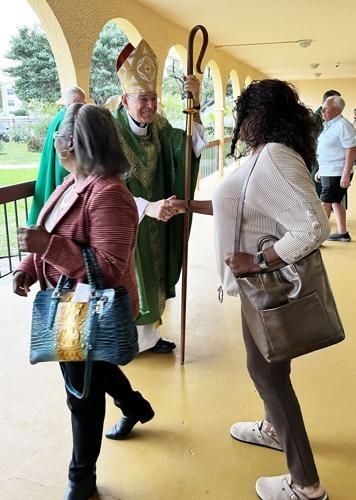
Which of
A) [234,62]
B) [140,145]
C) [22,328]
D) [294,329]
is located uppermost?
[234,62]

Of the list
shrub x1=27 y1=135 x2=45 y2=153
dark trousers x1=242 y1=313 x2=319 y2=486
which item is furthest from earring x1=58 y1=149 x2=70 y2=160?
shrub x1=27 y1=135 x2=45 y2=153

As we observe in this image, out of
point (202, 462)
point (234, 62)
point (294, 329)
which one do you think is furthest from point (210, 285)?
point (234, 62)

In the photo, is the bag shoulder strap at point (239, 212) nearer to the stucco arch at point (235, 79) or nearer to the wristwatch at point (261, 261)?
the wristwatch at point (261, 261)

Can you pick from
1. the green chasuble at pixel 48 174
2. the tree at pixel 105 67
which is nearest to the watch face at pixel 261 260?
the green chasuble at pixel 48 174

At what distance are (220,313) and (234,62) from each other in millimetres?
8577

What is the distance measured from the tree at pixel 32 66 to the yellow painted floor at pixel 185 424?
6767 mm

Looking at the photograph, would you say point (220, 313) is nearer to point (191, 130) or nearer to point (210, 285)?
point (210, 285)

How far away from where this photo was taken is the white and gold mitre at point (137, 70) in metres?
2.17

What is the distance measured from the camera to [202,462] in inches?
67.5

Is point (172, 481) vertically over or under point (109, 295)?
under

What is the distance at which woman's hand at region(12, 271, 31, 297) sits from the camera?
1.46 metres

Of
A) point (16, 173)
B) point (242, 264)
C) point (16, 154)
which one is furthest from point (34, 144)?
point (242, 264)

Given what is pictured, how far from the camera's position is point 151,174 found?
2.35m

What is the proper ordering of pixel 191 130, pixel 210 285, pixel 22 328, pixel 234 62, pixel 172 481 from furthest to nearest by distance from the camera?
pixel 234 62 < pixel 210 285 < pixel 22 328 < pixel 191 130 < pixel 172 481
